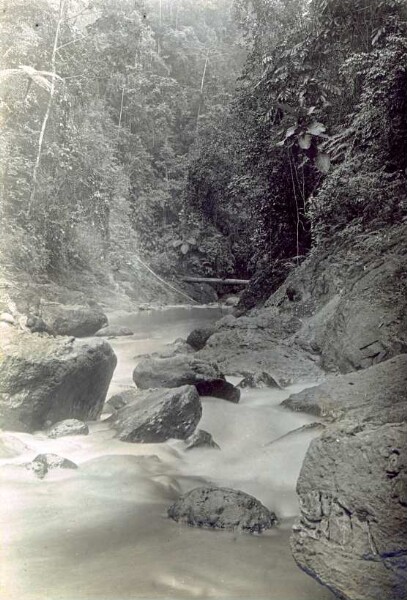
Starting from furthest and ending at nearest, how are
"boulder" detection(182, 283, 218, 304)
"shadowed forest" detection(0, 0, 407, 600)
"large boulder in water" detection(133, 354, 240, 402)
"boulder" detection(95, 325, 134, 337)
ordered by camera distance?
"boulder" detection(182, 283, 218, 304), "large boulder in water" detection(133, 354, 240, 402), "boulder" detection(95, 325, 134, 337), "shadowed forest" detection(0, 0, 407, 600)

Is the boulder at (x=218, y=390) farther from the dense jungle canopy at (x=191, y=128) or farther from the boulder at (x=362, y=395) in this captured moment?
the dense jungle canopy at (x=191, y=128)

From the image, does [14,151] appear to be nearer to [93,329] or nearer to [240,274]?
[93,329]

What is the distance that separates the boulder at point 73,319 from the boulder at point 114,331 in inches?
1.5

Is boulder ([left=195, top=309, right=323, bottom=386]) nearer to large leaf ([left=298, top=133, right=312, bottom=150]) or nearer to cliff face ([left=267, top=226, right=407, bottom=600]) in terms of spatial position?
cliff face ([left=267, top=226, right=407, bottom=600])

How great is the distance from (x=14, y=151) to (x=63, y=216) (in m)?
0.60

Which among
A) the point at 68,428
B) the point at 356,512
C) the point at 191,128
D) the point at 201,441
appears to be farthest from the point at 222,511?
the point at 191,128

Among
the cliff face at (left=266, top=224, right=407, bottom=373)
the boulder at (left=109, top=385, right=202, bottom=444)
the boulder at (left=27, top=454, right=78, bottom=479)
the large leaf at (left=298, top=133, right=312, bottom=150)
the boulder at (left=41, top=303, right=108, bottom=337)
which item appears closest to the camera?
the boulder at (left=27, top=454, right=78, bottom=479)

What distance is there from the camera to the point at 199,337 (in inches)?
197

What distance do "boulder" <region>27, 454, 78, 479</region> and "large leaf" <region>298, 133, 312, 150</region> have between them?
3466 mm

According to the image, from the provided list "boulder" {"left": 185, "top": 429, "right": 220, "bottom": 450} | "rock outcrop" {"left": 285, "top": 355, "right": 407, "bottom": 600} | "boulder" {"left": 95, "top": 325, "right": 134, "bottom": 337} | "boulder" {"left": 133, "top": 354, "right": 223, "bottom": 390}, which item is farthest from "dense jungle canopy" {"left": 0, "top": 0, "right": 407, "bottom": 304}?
"rock outcrop" {"left": 285, "top": 355, "right": 407, "bottom": 600}

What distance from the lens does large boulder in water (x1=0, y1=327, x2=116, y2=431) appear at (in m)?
3.46

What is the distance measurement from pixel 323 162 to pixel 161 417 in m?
2.88

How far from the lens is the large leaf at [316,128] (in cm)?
470

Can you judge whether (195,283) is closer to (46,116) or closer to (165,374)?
(165,374)
